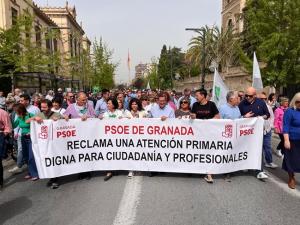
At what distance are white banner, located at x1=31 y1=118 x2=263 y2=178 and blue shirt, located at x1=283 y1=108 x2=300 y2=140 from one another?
76 cm

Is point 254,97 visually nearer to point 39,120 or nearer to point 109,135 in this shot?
point 109,135

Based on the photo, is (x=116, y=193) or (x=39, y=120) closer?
(x=116, y=193)

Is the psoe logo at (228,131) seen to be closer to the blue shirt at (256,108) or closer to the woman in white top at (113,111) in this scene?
the blue shirt at (256,108)

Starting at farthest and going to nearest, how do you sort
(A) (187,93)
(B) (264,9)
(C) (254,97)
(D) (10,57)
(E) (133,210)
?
(D) (10,57) → (B) (264,9) → (A) (187,93) → (C) (254,97) → (E) (133,210)

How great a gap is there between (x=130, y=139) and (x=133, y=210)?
202 centimetres

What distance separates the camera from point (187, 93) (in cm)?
1252

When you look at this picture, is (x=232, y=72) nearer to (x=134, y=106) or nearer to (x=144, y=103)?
(x=144, y=103)

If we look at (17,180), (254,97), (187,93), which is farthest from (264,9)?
(17,180)

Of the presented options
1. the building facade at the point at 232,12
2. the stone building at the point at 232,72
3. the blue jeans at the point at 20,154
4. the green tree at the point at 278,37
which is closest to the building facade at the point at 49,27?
the green tree at the point at 278,37

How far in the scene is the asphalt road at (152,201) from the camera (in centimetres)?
484

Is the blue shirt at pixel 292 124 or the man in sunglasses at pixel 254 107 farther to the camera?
the man in sunglasses at pixel 254 107

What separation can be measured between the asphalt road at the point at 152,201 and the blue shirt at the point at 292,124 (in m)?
0.98

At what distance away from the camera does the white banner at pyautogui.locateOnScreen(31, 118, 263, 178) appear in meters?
6.77

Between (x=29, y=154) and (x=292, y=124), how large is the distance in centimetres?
498
